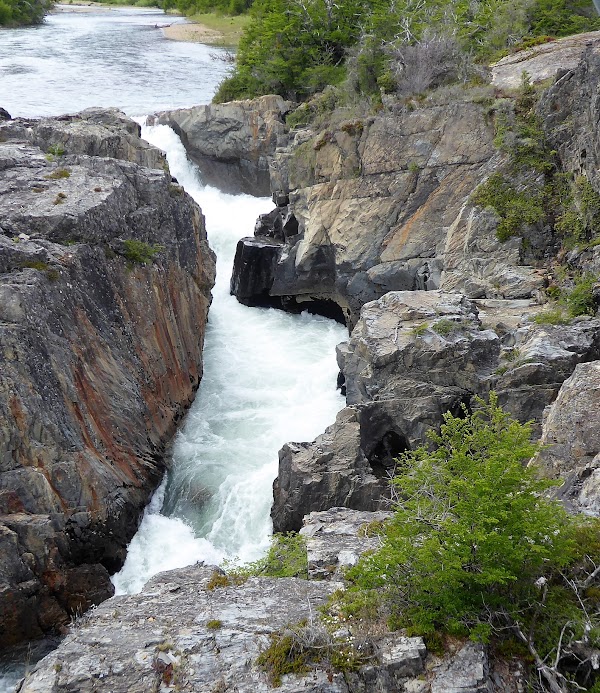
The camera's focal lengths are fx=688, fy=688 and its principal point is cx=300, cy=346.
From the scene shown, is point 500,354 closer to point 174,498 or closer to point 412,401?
point 412,401

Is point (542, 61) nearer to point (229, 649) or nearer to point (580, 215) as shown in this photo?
point (580, 215)

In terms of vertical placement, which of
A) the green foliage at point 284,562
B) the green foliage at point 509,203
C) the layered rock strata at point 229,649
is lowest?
the green foliage at point 284,562

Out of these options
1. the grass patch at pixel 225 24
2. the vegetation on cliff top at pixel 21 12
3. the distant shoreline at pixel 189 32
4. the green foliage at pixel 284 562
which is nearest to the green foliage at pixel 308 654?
the green foliage at pixel 284 562

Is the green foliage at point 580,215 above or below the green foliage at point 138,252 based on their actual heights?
above

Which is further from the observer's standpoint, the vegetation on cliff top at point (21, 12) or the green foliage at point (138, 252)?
the vegetation on cliff top at point (21, 12)

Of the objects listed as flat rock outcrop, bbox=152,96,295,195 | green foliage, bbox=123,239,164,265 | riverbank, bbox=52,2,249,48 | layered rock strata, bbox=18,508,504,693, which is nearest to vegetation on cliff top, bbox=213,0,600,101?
flat rock outcrop, bbox=152,96,295,195

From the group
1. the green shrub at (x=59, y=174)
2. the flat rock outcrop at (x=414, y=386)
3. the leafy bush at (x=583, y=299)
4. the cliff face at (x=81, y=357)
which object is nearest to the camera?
the cliff face at (x=81, y=357)

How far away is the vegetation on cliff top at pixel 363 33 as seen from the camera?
2695 cm

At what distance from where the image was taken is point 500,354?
1537cm

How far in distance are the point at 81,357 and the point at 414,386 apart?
771 centimetres

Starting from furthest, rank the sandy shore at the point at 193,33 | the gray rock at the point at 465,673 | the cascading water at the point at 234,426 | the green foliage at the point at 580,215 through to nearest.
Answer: the sandy shore at the point at 193,33 < the green foliage at the point at 580,215 < the cascading water at the point at 234,426 < the gray rock at the point at 465,673

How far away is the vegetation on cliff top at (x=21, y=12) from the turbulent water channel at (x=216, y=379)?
11.8 metres

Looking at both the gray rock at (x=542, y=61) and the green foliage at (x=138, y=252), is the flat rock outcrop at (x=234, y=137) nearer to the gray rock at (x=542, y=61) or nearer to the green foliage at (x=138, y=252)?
the gray rock at (x=542, y=61)

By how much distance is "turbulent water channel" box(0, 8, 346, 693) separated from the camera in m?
16.2
